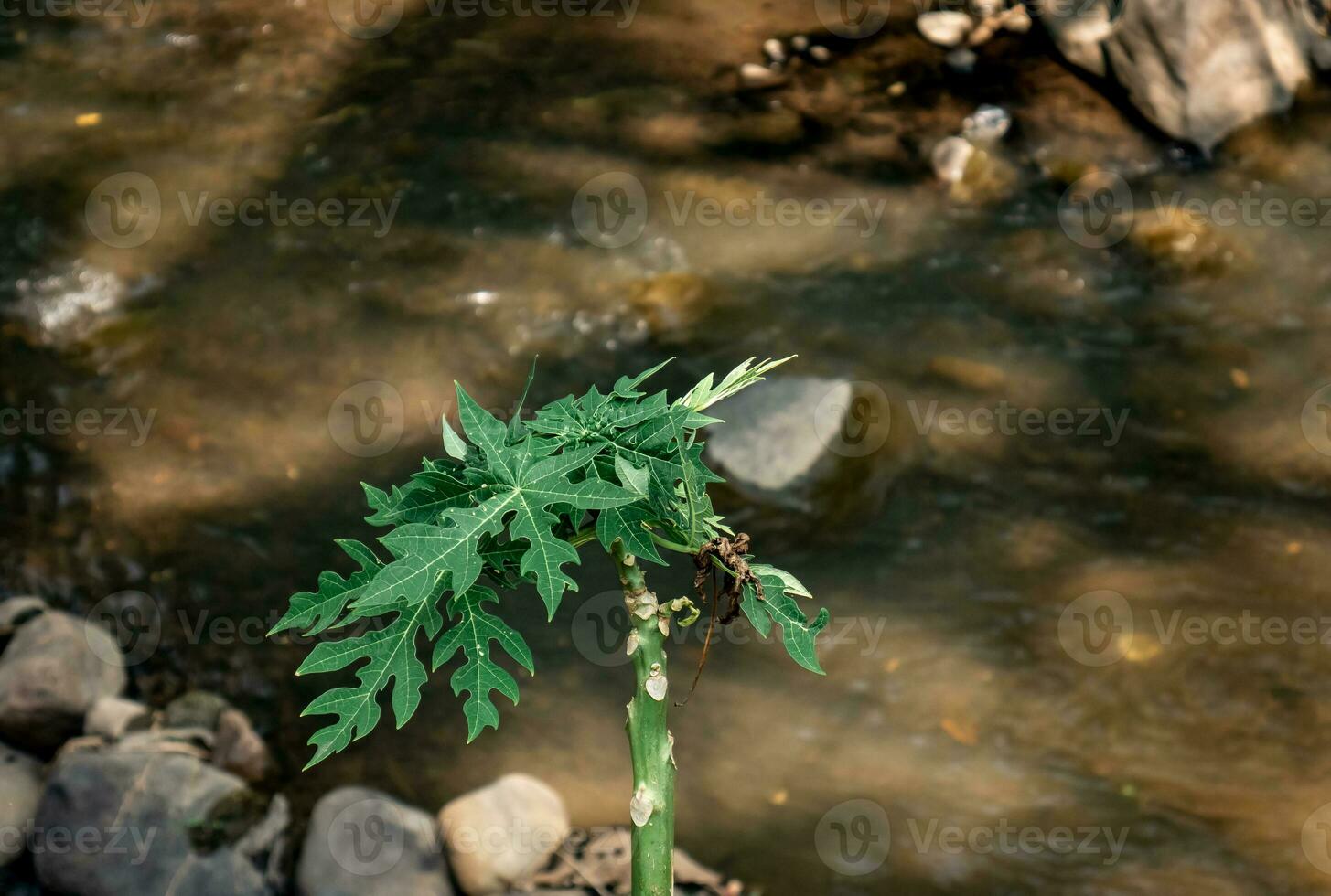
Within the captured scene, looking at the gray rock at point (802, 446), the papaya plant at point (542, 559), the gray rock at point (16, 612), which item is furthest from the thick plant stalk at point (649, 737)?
the gray rock at point (16, 612)

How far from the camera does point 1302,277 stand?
17.8 feet

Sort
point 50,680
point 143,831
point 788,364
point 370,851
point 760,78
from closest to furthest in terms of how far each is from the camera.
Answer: point 143,831 < point 370,851 < point 50,680 < point 788,364 < point 760,78

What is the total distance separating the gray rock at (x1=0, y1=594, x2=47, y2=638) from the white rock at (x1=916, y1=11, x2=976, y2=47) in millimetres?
5447

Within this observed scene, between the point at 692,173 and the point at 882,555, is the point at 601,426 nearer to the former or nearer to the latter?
the point at 882,555

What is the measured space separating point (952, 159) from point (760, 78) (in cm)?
125

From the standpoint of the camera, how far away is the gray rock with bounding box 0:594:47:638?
420 centimetres

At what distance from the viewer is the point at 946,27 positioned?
664 centimetres

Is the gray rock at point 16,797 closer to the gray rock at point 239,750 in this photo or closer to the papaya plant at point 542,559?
the gray rock at point 239,750

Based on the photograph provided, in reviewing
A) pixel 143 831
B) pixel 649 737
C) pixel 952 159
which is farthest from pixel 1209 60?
pixel 143 831

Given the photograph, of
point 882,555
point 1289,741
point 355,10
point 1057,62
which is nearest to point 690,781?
point 882,555

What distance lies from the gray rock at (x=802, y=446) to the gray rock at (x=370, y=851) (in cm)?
179

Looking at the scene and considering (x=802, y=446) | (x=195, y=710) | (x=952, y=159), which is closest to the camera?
(x=195, y=710)

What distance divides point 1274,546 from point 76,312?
18.2ft

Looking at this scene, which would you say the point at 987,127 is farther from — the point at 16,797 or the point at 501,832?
the point at 16,797
